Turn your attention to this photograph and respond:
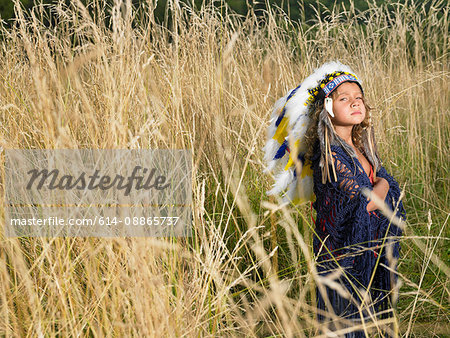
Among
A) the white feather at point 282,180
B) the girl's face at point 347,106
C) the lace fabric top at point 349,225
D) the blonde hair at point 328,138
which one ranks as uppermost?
the girl's face at point 347,106

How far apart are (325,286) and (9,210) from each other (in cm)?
101

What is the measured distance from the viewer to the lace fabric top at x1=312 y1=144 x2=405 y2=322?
1.38 metres

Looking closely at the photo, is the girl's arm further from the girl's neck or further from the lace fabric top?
the girl's neck

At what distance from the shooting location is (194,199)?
Answer: 50.5 inches

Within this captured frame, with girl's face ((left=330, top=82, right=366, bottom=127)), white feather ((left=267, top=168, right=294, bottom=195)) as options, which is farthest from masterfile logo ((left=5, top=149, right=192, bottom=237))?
girl's face ((left=330, top=82, right=366, bottom=127))

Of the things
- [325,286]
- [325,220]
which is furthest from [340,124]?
[325,286]

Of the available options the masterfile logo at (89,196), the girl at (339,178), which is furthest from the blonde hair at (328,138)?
the masterfile logo at (89,196)

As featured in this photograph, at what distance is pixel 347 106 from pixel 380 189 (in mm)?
276

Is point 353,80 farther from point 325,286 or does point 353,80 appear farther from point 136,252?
point 136,252

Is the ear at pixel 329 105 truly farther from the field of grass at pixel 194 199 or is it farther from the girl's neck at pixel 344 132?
the field of grass at pixel 194 199

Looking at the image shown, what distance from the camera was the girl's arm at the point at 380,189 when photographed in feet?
4.58

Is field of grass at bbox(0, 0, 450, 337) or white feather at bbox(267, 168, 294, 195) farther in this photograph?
white feather at bbox(267, 168, 294, 195)

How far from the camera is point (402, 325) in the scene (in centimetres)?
159

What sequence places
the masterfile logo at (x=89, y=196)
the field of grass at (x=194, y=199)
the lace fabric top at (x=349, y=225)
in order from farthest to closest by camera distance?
the lace fabric top at (x=349, y=225), the masterfile logo at (x=89, y=196), the field of grass at (x=194, y=199)
